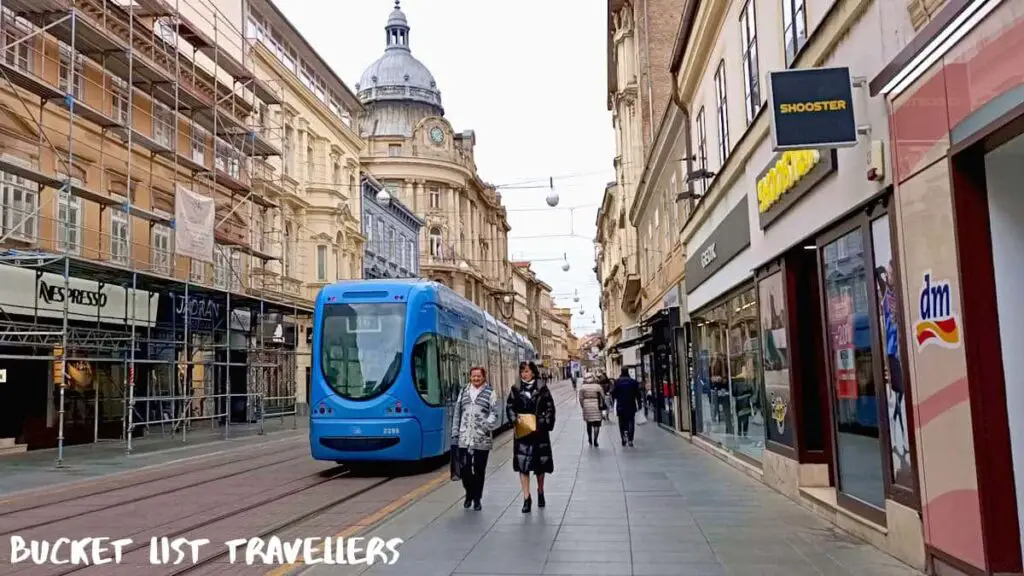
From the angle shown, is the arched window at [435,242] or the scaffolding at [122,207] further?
the arched window at [435,242]

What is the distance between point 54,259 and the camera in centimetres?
1756

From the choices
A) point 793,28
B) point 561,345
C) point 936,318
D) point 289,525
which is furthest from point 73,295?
point 561,345

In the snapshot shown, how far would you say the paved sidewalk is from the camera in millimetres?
7258

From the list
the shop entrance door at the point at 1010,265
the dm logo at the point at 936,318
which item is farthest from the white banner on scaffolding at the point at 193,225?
the shop entrance door at the point at 1010,265

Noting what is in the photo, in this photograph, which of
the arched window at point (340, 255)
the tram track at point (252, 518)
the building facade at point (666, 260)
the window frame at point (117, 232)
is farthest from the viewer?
the arched window at point (340, 255)

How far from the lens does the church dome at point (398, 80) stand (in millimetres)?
84438

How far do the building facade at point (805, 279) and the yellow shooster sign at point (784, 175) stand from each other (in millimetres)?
27

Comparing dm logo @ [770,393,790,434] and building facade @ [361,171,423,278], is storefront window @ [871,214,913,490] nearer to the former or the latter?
dm logo @ [770,393,790,434]

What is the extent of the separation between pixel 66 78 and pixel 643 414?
69.8ft

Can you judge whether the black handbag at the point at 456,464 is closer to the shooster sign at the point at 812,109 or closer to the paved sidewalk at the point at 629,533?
the paved sidewalk at the point at 629,533

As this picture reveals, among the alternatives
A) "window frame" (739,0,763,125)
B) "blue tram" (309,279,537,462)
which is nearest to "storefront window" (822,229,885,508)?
"window frame" (739,0,763,125)

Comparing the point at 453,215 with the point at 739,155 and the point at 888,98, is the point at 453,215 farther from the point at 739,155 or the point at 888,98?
the point at 888,98

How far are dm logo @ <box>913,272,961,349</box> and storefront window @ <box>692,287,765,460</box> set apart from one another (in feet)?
20.1

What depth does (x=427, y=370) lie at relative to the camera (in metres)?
15.4
